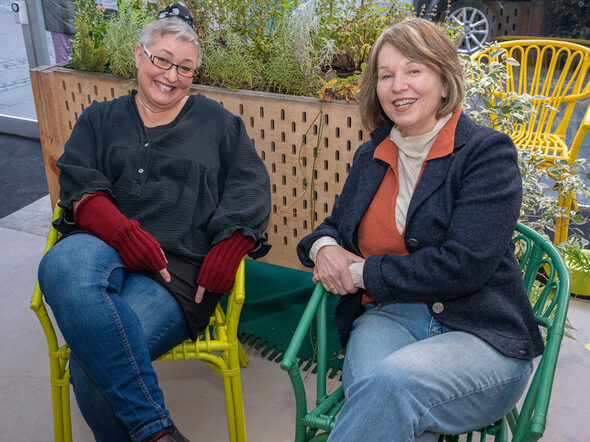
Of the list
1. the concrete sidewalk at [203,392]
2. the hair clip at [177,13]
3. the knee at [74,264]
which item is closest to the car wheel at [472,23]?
the concrete sidewalk at [203,392]

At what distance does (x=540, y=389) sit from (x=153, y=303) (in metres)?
1.09

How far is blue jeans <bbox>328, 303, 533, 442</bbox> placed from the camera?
137 cm

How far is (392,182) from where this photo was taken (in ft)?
5.82

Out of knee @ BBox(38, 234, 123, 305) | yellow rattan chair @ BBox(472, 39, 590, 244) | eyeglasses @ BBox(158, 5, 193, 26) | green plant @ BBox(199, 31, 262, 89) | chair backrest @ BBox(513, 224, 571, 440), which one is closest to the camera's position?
chair backrest @ BBox(513, 224, 571, 440)

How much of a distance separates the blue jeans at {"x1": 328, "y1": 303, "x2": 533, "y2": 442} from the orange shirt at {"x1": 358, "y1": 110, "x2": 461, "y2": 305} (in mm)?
273

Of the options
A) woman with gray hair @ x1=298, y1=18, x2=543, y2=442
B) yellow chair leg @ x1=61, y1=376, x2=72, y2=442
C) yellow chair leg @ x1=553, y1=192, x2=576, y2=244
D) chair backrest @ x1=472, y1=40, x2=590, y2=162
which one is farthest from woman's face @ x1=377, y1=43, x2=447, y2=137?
chair backrest @ x1=472, y1=40, x2=590, y2=162

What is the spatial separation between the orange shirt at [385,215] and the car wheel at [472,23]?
63.0 inches

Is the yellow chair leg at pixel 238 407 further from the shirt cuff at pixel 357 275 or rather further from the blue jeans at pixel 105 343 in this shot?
the shirt cuff at pixel 357 275

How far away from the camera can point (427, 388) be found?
4.54 ft

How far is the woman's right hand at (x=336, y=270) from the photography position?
1692mm

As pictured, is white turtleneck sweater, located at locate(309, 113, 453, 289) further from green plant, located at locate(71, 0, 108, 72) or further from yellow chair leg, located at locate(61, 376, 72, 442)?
green plant, located at locate(71, 0, 108, 72)

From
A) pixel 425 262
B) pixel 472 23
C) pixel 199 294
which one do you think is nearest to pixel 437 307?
pixel 425 262

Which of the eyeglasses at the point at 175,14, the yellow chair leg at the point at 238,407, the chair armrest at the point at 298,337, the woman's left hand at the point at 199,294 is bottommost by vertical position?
the yellow chair leg at the point at 238,407

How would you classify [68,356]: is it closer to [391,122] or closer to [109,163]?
[109,163]
